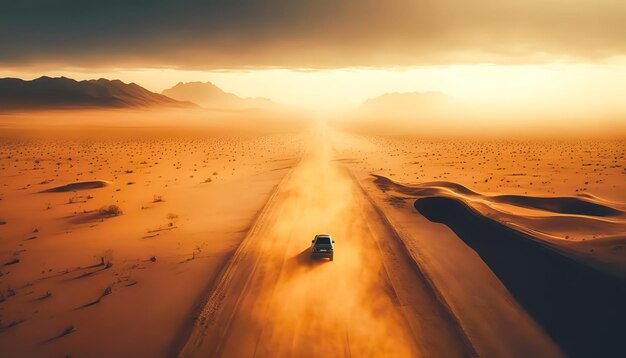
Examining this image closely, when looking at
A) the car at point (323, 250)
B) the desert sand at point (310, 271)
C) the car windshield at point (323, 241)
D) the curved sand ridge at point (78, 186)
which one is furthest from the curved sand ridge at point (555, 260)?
the curved sand ridge at point (78, 186)

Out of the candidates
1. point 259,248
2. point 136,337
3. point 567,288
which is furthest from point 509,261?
point 136,337

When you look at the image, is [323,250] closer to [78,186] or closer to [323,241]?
[323,241]

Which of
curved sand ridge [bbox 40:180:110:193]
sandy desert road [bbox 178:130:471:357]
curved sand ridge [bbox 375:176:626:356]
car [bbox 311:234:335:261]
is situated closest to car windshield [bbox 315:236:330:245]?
car [bbox 311:234:335:261]

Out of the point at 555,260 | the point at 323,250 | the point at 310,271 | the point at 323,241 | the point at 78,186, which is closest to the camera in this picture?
the point at 555,260

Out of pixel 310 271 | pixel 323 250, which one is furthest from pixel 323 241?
pixel 310 271

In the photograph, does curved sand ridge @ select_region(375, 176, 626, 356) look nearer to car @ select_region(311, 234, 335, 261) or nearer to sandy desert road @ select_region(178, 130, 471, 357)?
sandy desert road @ select_region(178, 130, 471, 357)

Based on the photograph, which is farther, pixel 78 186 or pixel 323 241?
pixel 78 186

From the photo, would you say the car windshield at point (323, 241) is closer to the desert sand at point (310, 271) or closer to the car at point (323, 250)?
the car at point (323, 250)
